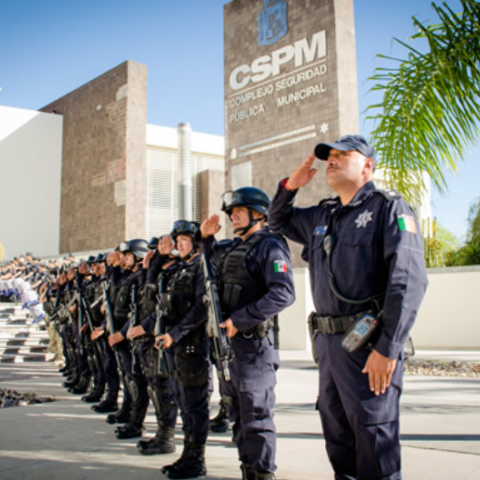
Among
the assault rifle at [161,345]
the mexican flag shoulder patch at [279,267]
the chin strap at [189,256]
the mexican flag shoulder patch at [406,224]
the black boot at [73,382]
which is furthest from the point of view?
the black boot at [73,382]

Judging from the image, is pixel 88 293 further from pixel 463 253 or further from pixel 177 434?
pixel 463 253

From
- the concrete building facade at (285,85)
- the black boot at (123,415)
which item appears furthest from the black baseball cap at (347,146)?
the concrete building facade at (285,85)

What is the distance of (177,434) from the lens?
15.8ft

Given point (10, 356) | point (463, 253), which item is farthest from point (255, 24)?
point (10, 356)

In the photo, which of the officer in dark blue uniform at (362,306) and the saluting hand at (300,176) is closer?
the officer in dark blue uniform at (362,306)

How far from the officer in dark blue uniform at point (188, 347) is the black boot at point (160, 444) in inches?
18.1

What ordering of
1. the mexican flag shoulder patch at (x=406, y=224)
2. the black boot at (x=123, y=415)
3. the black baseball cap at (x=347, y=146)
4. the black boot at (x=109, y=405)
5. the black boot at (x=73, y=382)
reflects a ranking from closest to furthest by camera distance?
the mexican flag shoulder patch at (x=406, y=224) → the black baseball cap at (x=347, y=146) → the black boot at (x=123, y=415) → the black boot at (x=109, y=405) → the black boot at (x=73, y=382)

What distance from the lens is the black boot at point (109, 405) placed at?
5.93 metres

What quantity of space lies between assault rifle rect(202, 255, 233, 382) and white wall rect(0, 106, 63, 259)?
81.3 ft

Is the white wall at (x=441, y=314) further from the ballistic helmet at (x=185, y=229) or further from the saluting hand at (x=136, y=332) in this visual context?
the ballistic helmet at (x=185, y=229)

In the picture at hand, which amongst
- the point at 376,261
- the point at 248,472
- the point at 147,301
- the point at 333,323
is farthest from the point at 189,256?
the point at 376,261

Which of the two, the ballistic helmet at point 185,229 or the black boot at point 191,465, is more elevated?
the ballistic helmet at point 185,229

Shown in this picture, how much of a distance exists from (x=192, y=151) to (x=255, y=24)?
48.1 feet

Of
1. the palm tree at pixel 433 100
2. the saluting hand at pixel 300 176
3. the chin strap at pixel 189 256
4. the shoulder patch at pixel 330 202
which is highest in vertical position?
the palm tree at pixel 433 100
